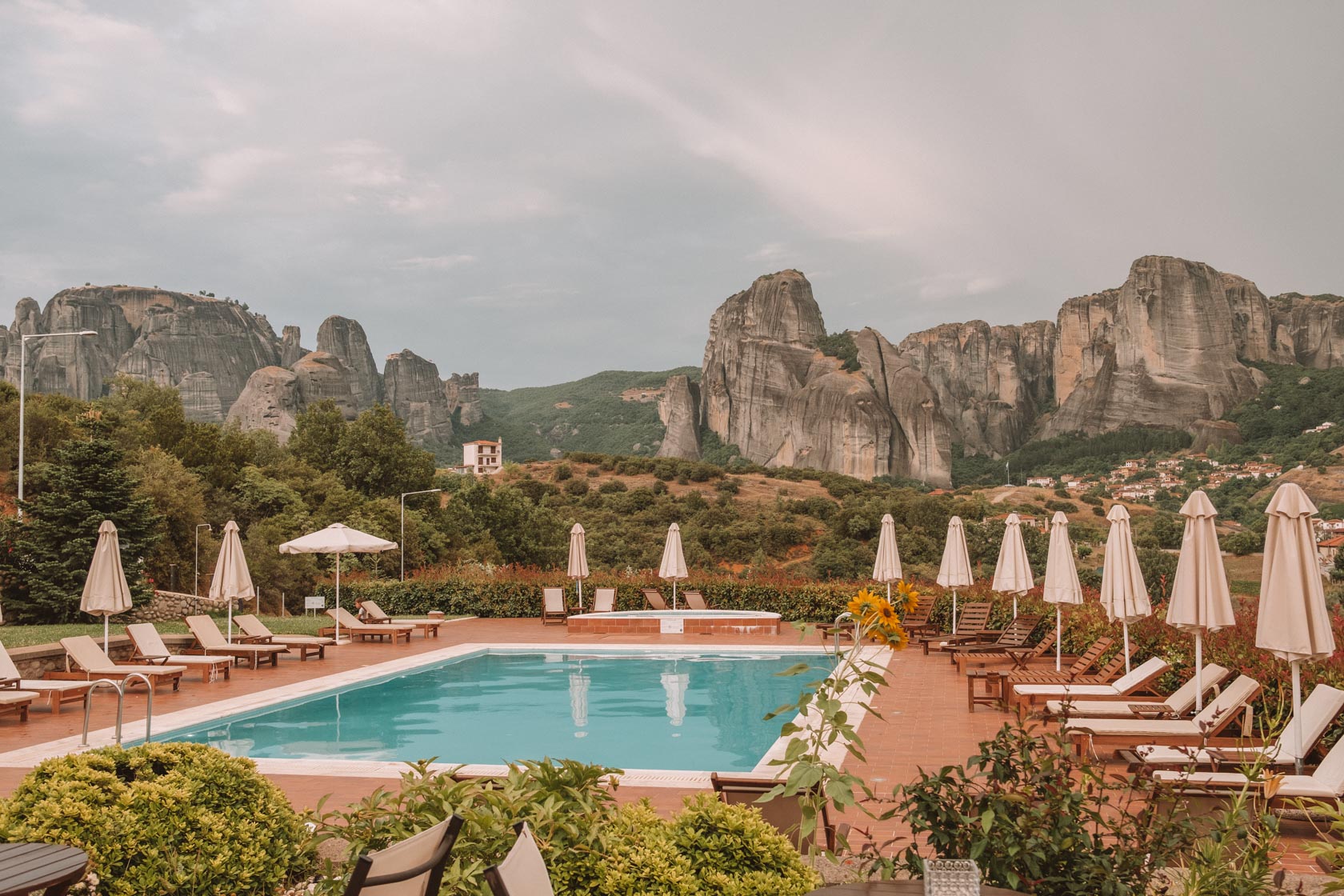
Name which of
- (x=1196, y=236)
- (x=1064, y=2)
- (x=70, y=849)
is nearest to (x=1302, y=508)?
(x=70, y=849)

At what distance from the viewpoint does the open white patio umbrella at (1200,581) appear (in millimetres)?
6191

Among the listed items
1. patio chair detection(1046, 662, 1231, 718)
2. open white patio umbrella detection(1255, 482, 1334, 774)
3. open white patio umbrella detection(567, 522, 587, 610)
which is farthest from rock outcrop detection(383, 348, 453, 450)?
open white patio umbrella detection(1255, 482, 1334, 774)

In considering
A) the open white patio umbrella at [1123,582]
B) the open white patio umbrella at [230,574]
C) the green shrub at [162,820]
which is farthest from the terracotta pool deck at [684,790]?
the green shrub at [162,820]

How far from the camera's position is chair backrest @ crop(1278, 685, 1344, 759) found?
5262 millimetres

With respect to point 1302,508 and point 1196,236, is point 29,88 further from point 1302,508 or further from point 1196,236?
point 1196,236

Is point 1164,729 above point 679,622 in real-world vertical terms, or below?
above

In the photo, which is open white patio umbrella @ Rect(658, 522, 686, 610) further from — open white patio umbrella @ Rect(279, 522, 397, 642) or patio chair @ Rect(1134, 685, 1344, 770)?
patio chair @ Rect(1134, 685, 1344, 770)

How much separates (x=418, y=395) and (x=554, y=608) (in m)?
81.3

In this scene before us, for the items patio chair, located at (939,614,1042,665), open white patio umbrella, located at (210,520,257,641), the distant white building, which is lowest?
patio chair, located at (939,614,1042,665)

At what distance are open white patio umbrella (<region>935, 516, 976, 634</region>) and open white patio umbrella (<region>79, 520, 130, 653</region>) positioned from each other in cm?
1029

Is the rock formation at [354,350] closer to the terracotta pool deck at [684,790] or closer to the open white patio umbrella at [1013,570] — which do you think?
the terracotta pool deck at [684,790]

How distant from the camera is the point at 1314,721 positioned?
17.7 feet

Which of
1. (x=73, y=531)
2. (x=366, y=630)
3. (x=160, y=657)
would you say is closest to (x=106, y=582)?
(x=160, y=657)

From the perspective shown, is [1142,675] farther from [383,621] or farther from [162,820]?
[383,621]
